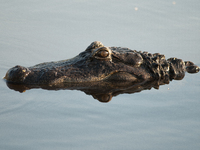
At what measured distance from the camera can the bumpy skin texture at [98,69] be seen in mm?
8414

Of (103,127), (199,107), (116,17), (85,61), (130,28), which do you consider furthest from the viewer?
(116,17)

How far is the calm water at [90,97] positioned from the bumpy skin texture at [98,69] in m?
0.40

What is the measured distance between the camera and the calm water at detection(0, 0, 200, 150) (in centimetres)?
600

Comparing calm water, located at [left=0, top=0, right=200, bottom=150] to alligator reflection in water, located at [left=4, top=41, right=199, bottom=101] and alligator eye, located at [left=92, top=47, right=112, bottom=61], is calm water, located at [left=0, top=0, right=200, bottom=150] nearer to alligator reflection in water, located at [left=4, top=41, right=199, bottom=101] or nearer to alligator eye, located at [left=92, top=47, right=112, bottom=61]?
alligator reflection in water, located at [left=4, top=41, right=199, bottom=101]

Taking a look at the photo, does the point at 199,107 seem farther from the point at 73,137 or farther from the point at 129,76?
the point at 73,137

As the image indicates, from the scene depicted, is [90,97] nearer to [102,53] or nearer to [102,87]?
[102,87]

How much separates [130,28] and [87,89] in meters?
5.45

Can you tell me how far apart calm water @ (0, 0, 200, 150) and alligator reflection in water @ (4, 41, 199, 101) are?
0.89 ft

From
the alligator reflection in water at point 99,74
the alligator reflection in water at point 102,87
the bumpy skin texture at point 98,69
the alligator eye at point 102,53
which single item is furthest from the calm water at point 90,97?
the alligator eye at point 102,53

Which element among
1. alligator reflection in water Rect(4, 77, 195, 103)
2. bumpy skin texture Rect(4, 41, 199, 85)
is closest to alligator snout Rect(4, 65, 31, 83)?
bumpy skin texture Rect(4, 41, 199, 85)

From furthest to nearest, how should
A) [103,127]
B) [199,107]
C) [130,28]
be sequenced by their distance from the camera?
[130,28], [199,107], [103,127]

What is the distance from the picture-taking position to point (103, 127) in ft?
21.0

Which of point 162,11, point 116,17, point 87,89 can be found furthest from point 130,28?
point 87,89

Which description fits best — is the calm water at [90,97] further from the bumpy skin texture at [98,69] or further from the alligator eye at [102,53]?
the alligator eye at [102,53]
